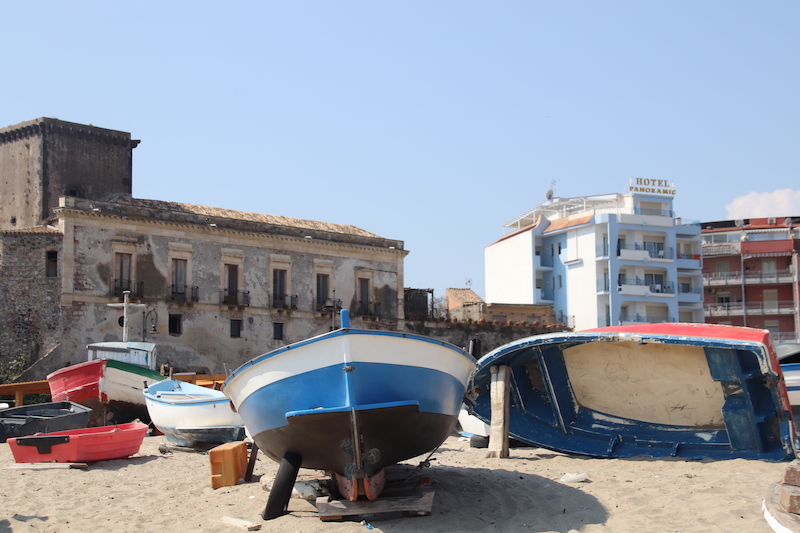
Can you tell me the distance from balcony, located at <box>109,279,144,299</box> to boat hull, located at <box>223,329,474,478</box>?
871 inches

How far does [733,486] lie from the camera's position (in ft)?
27.9

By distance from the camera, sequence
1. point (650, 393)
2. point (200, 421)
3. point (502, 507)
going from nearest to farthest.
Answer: point (502, 507) < point (650, 393) < point (200, 421)

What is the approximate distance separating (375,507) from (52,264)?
2507 centimetres

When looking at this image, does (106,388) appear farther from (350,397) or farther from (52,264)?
(350,397)

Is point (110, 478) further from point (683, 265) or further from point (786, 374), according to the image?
point (683, 265)

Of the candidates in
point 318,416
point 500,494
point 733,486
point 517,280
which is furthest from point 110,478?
point 517,280

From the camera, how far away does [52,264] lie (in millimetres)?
29266

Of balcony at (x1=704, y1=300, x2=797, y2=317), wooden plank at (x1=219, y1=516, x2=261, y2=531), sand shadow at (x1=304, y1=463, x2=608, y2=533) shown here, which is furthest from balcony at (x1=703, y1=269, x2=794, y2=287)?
wooden plank at (x1=219, y1=516, x2=261, y2=531)

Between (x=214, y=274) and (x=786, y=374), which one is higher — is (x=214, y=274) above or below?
above

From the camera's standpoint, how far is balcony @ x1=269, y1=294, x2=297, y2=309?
32.9 metres

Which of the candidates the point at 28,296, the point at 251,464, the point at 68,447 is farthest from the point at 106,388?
the point at 28,296

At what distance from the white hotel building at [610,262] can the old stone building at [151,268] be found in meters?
14.5

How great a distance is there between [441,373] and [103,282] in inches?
918

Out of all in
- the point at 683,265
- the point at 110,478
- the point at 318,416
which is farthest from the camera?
the point at 683,265
